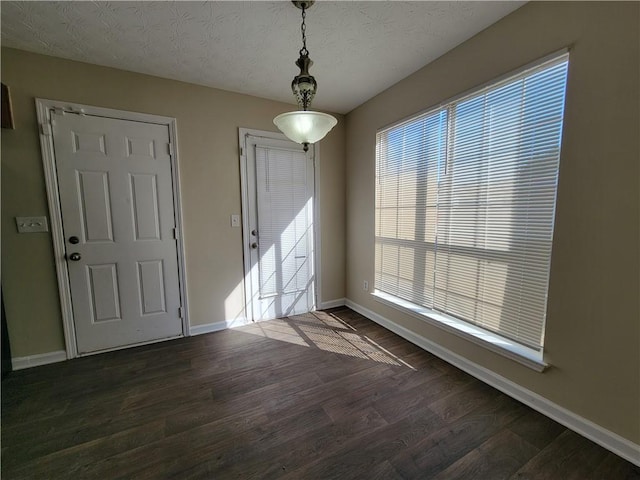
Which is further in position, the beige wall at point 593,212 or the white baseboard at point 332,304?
the white baseboard at point 332,304

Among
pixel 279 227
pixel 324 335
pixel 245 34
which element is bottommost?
pixel 324 335

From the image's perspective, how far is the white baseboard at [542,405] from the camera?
137 centimetres

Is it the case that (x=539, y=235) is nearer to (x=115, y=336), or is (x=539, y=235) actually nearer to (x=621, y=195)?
(x=621, y=195)

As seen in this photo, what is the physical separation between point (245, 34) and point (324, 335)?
2.75 meters

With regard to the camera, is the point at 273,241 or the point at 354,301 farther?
the point at 354,301

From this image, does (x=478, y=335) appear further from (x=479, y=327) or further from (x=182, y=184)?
(x=182, y=184)

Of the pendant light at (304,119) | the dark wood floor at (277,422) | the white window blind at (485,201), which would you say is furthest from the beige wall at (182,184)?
the pendant light at (304,119)

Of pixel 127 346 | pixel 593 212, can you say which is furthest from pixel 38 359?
pixel 593 212

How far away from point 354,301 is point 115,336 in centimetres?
266

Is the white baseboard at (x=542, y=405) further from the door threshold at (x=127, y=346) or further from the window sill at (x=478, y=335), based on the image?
the door threshold at (x=127, y=346)

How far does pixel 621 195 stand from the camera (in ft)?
4.37

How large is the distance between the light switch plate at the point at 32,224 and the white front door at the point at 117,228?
0.13 metres

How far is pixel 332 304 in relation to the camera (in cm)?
363

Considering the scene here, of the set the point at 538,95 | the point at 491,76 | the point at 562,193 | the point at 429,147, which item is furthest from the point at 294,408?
the point at 491,76
